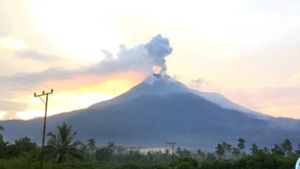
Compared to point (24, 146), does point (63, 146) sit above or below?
below

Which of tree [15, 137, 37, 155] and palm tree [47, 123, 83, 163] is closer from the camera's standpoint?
palm tree [47, 123, 83, 163]

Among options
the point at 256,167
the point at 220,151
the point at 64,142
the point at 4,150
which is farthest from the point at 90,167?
the point at 220,151

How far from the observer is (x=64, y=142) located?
90.8 m

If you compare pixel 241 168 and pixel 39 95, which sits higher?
pixel 39 95

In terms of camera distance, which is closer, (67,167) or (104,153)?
(67,167)

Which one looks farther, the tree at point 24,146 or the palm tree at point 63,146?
the tree at point 24,146

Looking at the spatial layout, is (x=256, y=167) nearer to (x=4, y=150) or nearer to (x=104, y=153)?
(x=4, y=150)

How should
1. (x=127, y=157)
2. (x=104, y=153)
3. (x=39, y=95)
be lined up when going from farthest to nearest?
(x=127, y=157), (x=104, y=153), (x=39, y=95)

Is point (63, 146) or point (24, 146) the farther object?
point (24, 146)

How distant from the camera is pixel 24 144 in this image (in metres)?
112

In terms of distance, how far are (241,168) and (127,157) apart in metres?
70.1

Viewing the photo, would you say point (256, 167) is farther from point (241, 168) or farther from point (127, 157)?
point (127, 157)

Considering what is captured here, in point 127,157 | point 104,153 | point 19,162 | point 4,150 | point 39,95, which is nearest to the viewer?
point 39,95

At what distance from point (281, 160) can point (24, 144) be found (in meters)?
48.9
